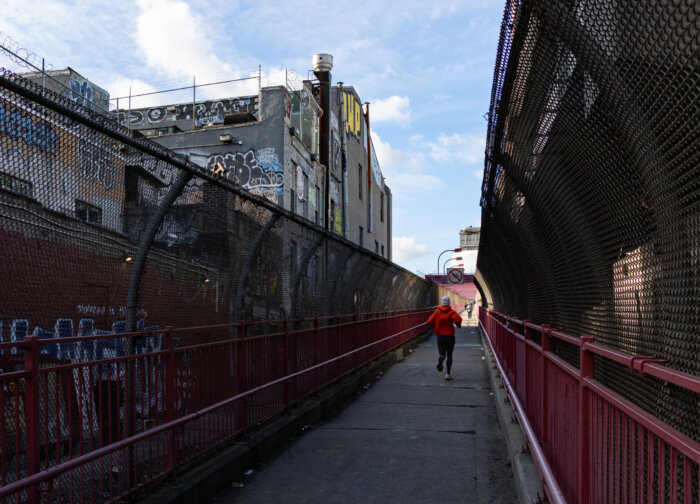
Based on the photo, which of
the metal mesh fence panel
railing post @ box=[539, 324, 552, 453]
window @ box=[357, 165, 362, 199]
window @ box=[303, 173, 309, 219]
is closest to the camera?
the metal mesh fence panel

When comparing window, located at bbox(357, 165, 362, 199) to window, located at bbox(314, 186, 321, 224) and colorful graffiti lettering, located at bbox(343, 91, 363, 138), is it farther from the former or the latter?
window, located at bbox(314, 186, 321, 224)

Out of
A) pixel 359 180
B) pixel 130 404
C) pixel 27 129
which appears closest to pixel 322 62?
pixel 359 180

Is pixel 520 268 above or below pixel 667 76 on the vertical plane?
below

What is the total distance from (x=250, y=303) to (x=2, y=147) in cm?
349

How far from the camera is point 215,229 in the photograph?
563 cm

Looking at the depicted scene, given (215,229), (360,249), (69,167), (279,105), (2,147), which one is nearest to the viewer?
(2,147)

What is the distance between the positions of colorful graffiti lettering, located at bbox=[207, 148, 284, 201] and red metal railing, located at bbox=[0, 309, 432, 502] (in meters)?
16.0

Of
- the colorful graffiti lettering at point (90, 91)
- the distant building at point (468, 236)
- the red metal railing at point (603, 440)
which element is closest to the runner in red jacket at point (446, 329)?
the red metal railing at point (603, 440)

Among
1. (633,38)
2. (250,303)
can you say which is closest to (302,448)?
(250,303)

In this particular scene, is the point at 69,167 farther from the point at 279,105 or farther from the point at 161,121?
the point at 161,121

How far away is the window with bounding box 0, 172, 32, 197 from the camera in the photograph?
3.23 m

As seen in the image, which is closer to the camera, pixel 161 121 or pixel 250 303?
pixel 250 303

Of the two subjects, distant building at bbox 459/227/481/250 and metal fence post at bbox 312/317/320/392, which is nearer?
metal fence post at bbox 312/317/320/392

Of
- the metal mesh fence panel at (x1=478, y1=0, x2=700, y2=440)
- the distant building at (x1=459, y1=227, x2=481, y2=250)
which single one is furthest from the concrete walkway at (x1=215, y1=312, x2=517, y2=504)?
the distant building at (x1=459, y1=227, x2=481, y2=250)
